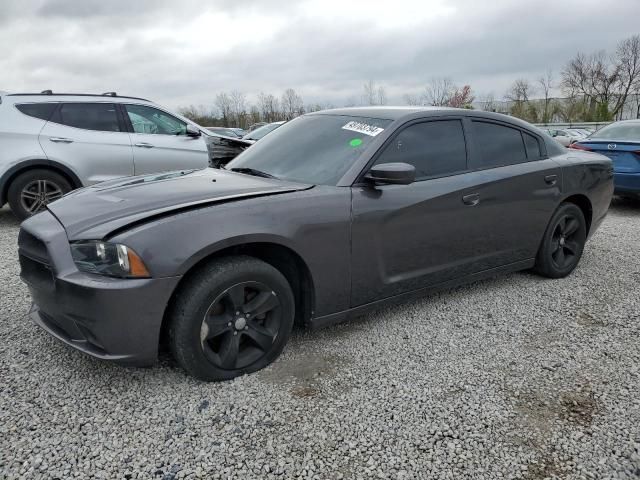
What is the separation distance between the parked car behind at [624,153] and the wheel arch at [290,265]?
20.9 ft

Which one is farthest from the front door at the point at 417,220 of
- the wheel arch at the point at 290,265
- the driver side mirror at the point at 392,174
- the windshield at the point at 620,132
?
the windshield at the point at 620,132

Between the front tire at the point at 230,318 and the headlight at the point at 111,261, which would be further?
the front tire at the point at 230,318

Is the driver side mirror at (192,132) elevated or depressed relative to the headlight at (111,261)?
elevated

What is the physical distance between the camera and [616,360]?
2920 mm

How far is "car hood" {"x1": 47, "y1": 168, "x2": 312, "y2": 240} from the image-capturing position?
238 centimetres

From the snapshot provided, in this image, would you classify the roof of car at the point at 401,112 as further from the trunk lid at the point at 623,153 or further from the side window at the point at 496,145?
the trunk lid at the point at 623,153

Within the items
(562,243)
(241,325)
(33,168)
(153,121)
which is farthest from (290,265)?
(153,121)

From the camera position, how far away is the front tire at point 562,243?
163 inches

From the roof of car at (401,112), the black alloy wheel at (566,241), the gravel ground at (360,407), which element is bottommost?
the gravel ground at (360,407)

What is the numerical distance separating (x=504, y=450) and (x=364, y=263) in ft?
4.09

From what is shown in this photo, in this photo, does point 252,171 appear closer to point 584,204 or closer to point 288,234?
point 288,234

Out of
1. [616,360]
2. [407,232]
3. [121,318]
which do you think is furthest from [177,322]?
[616,360]

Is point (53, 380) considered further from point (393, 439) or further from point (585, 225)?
point (585, 225)

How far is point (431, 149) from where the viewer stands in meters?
3.35
